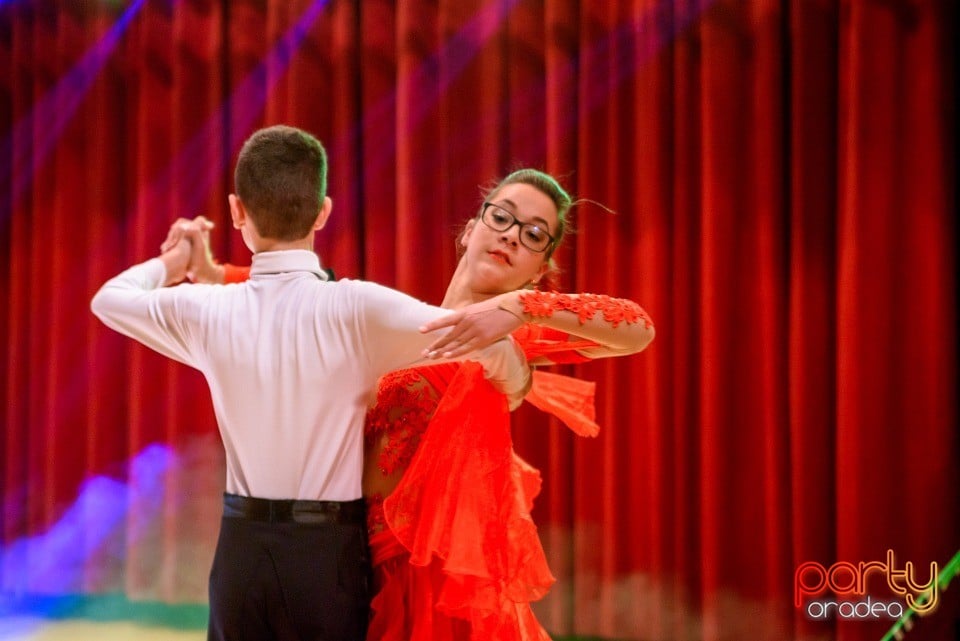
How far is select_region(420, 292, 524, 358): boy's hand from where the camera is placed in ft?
4.76

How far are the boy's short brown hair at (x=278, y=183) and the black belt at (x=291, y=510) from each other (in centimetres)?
45

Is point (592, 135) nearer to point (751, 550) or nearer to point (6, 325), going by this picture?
point (751, 550)

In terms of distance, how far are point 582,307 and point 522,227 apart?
1.46 ft

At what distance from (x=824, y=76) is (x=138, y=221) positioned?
116 inches

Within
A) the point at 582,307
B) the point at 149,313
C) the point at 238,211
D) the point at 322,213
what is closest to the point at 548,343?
the point at 582,307

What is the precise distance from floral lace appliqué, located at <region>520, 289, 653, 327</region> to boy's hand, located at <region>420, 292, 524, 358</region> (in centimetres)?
7

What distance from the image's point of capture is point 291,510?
1.53 meters

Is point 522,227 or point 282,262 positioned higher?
point 522,227

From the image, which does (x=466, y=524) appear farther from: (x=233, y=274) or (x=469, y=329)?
(x=233, y=274)

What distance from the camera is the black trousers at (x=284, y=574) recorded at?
4.97ft

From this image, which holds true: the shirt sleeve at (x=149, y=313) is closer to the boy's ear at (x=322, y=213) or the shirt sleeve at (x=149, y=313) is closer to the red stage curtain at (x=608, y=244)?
the boy's ear at (x=322, y=213)

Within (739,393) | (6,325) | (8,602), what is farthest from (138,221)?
(739,393)

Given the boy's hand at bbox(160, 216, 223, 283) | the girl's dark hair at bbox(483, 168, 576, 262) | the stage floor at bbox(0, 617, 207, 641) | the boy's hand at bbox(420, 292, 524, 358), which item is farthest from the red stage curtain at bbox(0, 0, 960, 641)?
the boy's hand at bbox(420, 292, 524, 358)

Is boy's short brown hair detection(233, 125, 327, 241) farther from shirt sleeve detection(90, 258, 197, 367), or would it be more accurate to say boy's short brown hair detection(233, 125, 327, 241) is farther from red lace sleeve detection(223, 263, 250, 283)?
red lace sleeve detection(223, 263, 250, 283)
